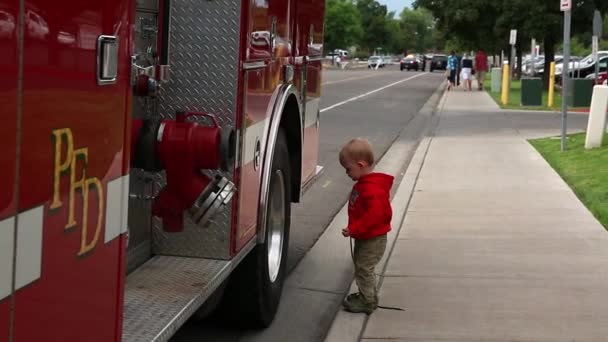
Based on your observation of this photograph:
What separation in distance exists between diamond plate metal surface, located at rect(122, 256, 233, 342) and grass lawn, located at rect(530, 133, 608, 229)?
568 cm

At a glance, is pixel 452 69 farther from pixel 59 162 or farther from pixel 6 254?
pixel 6 254

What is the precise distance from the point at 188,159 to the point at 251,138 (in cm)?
69

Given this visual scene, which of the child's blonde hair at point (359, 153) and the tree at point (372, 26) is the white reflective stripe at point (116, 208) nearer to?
the child's blonde hair at point (359, 153)

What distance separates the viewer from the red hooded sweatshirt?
5961 millimetres

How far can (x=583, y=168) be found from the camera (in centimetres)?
1288

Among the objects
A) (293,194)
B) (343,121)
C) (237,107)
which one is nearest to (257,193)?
(237,107)

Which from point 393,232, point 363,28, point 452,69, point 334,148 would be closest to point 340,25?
point 363,28

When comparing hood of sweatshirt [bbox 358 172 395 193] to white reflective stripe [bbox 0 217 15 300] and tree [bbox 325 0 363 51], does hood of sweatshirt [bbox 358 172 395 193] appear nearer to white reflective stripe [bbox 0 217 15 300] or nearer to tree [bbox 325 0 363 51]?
white reflective stripe [bbox 0 217 15 300]

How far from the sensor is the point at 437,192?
1150 centimetres

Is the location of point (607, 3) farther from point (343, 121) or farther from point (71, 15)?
point (71, 15)

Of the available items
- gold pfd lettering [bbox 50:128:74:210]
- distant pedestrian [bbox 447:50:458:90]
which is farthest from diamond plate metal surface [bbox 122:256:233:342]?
distant pedestrian [bbox 447:50:458:90]

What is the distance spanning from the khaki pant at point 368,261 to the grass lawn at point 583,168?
3727 mm

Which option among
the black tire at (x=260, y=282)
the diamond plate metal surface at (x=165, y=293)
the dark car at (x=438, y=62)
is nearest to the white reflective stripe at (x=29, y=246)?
the diamond plate metal surface at (x=165, y=293)

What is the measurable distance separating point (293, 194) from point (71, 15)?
164 inches
